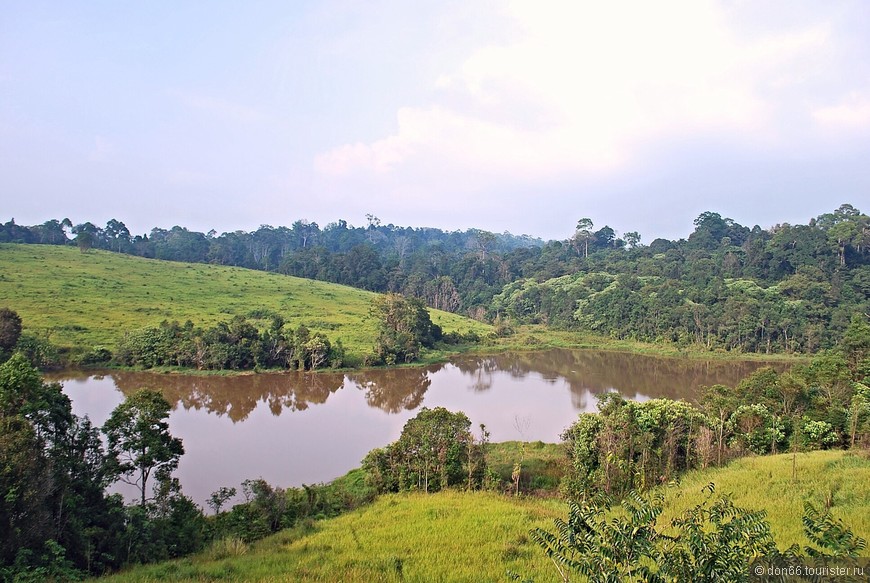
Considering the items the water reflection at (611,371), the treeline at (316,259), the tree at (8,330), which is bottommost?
the water reflection at (611,371)

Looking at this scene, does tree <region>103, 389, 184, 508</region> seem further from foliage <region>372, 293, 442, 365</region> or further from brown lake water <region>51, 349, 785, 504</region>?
foliage <region>372, 293, 442, 365</region>

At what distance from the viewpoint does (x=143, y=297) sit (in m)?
43.5

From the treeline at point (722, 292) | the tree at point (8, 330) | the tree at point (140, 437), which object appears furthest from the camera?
the treeline at point (722, 292)

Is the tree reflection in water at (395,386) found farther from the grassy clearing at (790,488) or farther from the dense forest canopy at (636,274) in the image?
the dense forest canopy at (636,274)

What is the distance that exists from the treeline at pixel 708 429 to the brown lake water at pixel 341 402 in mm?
7054

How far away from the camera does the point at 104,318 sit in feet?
118

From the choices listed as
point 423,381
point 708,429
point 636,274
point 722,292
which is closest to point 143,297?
point 423,381

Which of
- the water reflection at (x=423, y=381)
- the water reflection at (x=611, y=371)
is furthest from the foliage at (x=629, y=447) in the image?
the water reflection at (x=423, y=381)

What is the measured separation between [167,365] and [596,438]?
26.7 metres

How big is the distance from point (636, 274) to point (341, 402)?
1972 inches

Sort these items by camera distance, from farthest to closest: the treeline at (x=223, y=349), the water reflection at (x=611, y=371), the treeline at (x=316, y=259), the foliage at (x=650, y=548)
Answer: the treeline at (x=316, y=259) < the water reflection at (x=611, y=371) < the treeline at (x=223, y=349) < the foliage at (x=650, y=548)

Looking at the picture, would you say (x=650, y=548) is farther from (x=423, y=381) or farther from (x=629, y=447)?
(x=423, y=381)

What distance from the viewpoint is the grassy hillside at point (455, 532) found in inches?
261

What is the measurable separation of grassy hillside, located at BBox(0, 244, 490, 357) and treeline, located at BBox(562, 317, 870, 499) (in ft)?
82.7
